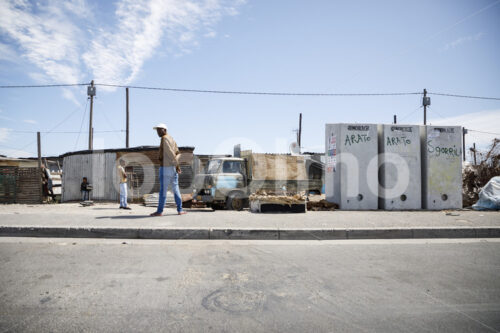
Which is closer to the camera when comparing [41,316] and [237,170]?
[41,316]

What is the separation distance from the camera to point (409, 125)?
9305mm

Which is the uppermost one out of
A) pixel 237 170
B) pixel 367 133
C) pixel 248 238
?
pixel 367 133

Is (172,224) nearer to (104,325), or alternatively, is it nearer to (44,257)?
(44,257)

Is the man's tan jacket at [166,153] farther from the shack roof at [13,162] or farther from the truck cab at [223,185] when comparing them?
the shack roof at [13,162]

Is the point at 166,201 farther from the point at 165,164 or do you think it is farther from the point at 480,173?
the point at 480,173

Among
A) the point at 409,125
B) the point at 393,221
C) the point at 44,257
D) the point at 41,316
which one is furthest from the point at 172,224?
the point at 409,125

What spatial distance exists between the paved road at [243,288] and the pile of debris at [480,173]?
9.82 m

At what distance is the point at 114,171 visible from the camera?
1744 cm

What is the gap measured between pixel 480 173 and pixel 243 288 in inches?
551

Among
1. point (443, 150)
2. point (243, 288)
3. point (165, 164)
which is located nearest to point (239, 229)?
point (243, 288)

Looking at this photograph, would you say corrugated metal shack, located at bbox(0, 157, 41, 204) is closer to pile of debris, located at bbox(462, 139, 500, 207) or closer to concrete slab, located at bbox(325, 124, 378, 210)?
concrete slab, located at bbox(325, 124, 378, 210)

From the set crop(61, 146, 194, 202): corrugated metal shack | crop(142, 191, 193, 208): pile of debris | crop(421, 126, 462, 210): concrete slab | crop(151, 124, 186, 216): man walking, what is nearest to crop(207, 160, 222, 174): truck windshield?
crop(151, 124, 186, 216): man walking

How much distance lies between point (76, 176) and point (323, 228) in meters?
17.6

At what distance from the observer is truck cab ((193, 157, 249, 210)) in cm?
923
